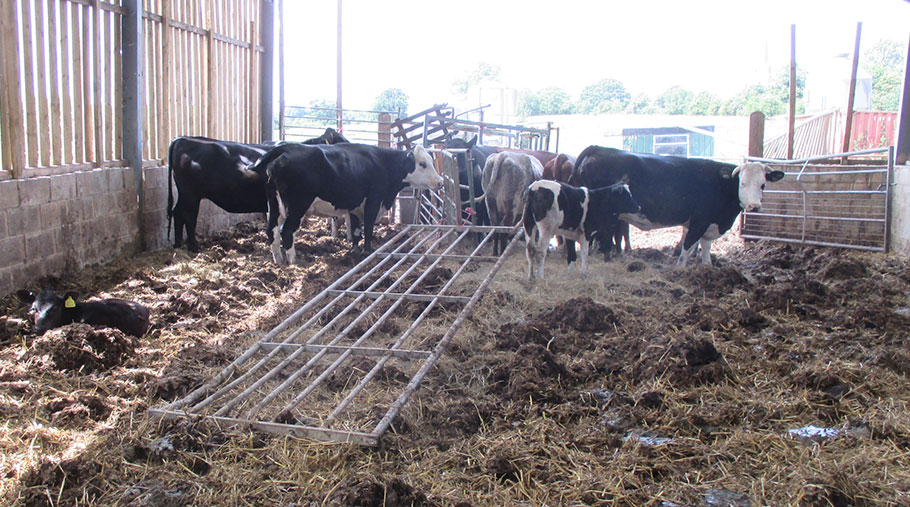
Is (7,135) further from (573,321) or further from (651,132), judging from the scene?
(651,132)

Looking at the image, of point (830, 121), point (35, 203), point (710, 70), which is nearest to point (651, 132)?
point (830, 121)

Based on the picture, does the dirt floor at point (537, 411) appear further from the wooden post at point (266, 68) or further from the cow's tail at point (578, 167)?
the wooden post at point (266, 68)

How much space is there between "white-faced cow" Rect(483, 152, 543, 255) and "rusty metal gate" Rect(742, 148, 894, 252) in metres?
3.51

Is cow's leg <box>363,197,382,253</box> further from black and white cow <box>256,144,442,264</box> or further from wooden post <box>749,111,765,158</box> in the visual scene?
wooden post <box>749,111,765,158</box>

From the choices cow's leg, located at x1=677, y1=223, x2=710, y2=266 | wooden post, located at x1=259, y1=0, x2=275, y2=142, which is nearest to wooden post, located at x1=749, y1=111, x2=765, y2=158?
cow's leg, located at x1=677, y1=223, x2=710, y2=266

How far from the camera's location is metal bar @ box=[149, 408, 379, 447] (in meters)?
3.54

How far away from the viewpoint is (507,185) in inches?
397

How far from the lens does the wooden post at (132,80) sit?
8617 millimetres

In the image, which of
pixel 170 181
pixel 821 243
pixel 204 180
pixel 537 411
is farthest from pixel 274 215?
pixel 821 243

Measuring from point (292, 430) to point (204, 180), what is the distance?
19.9ft

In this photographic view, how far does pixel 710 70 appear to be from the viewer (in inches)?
2968

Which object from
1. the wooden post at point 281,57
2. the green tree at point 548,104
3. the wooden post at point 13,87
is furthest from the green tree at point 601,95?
the wooden post at point 13,87

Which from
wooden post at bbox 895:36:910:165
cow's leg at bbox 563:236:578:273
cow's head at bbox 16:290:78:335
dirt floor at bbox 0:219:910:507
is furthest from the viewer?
wooden post at bbox 895:36:910:165

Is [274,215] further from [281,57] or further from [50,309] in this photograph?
[281,57]
